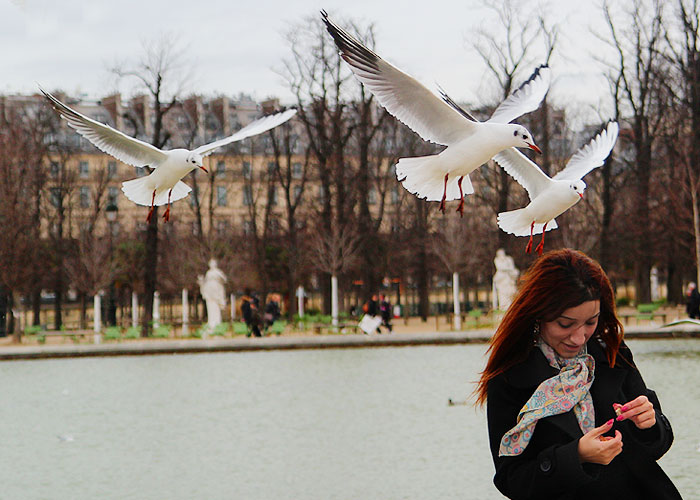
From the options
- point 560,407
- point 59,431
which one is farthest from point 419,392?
point 560,407

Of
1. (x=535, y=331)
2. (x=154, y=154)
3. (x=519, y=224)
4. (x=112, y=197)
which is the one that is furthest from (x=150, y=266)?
(x=535, y=331)

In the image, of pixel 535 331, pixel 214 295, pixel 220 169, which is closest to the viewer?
pixel 535 331

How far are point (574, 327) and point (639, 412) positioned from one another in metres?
0.30

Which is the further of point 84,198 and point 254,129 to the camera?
point 84,198

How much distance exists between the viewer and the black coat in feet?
10.0

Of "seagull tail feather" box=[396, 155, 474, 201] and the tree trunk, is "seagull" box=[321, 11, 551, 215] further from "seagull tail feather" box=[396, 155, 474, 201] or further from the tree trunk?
the tree trunk

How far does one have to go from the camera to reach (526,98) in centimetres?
617

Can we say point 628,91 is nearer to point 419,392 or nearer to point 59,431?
point 419,392

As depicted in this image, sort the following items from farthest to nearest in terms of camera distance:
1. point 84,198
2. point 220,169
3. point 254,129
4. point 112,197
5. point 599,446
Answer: point 220,169 < point 84,198 < point 112,197 < point 254,129 < point 599,446

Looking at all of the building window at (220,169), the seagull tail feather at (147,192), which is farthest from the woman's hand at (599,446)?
the building window at (220,169)

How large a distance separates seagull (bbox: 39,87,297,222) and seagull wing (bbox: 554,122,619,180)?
152cm

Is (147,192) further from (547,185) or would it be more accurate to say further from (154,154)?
(547,185)

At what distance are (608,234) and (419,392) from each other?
2622cm

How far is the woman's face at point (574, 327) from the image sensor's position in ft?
10.3
